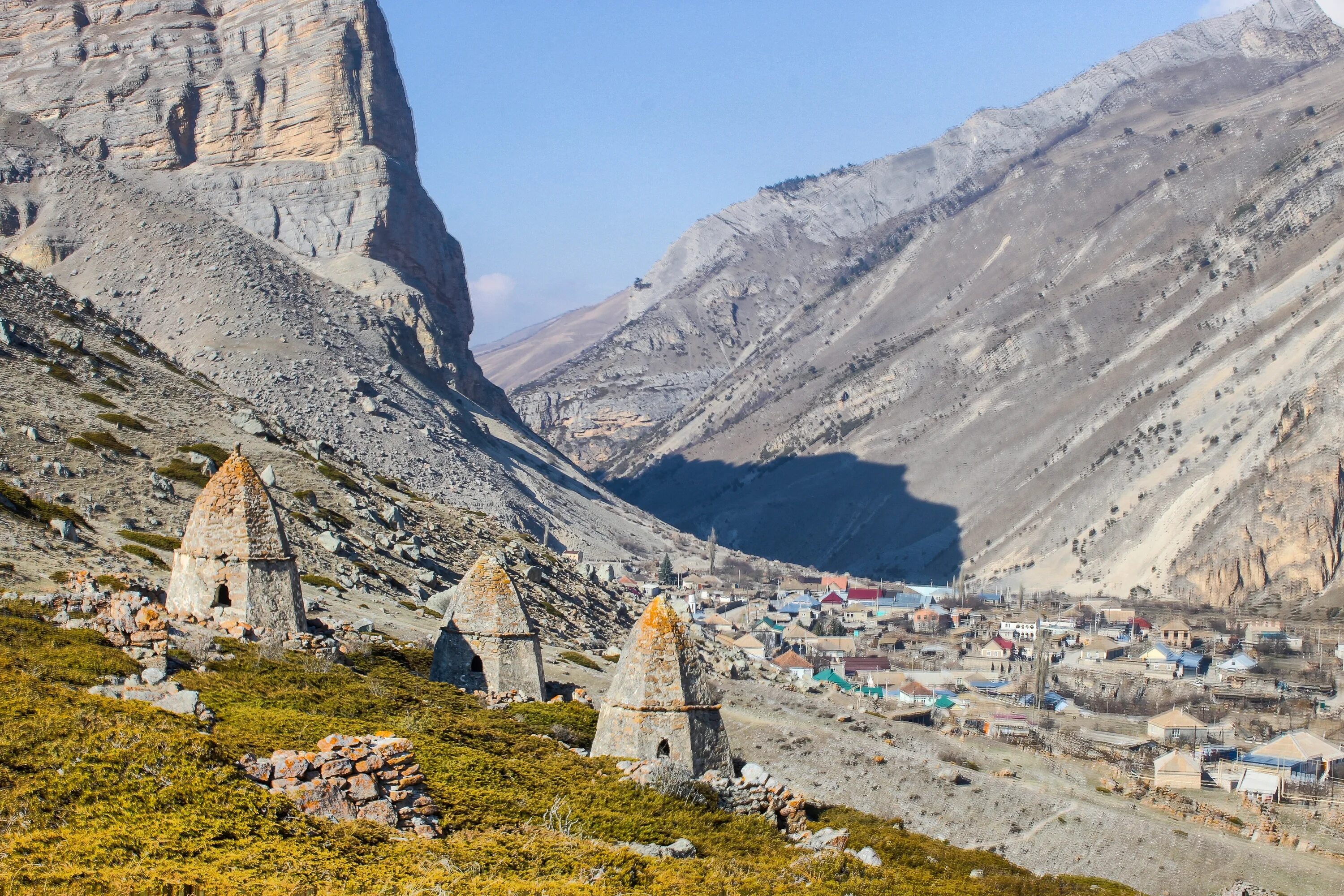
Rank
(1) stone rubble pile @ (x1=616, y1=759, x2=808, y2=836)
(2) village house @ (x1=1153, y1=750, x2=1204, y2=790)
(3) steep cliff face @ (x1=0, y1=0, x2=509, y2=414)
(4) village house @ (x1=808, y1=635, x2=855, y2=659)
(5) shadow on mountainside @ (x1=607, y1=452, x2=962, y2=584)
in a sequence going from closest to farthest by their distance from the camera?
(1) stone rubble pile @ (x1=616, y1=759, x2=808, y2=836), (2) village house @ (x1=1153, y1=750, x2=1204, y2=790), (4) village house @ (x1=808, y1=635, x2=855, y2=659), (3) steep cliff face @ (x1=0, y1=0, x2=509, y2=414), (5) shadow on mountainside @ (x1=607, y1=452, x2=962, y2=584)

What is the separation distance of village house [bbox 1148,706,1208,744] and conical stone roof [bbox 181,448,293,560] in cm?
4505

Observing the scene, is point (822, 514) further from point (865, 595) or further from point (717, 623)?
point (717, 623)

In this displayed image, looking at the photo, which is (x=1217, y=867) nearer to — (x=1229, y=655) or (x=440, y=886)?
(x=440, y=886)

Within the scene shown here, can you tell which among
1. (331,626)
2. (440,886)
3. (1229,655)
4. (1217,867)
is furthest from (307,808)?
(1229,655)

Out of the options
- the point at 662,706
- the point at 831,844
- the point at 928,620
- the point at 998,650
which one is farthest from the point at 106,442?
the point at 928,620

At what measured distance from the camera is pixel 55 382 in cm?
4119

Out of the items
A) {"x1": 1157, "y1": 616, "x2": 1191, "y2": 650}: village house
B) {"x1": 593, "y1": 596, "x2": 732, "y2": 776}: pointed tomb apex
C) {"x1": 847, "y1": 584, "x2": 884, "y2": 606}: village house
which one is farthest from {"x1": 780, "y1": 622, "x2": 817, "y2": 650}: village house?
{"x1": 593, "y1": 596, "x2": 732, "y2": 776}: pointed tomb apex

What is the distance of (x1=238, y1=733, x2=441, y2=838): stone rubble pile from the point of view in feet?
39.5

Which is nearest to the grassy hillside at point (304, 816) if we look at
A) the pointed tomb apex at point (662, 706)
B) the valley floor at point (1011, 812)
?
the pointed tomb apex at point (662, 706)

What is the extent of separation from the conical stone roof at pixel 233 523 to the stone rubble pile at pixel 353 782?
7.14m

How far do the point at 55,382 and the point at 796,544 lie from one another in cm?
10844

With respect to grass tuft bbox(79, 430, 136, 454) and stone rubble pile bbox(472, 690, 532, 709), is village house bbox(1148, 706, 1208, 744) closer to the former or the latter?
grass tuft bbox(79, 430, 136, 454)

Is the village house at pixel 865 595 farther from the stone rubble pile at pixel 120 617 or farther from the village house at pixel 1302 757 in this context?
the stone rubble pile at pixel 120 617

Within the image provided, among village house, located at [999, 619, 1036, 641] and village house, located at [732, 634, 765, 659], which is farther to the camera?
village house, located at [999, 619, 1036, 641]
